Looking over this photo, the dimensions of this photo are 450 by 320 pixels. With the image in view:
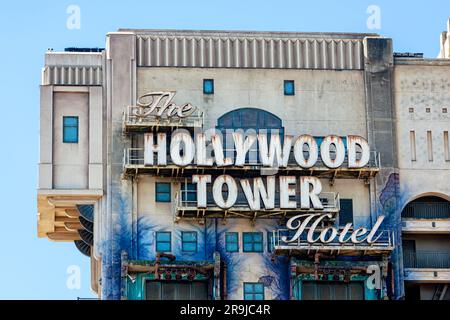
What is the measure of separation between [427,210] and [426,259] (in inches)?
138

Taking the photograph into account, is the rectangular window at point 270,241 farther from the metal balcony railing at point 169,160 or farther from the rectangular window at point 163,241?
the rectangular window at point 163,241

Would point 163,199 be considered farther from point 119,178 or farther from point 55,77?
point 55,77

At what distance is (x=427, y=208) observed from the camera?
101m

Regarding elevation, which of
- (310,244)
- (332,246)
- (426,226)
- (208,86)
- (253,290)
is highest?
(208,86)

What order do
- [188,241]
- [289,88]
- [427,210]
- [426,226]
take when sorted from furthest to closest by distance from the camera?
[427,210] → [289,88] → [426,226] → [188,241]

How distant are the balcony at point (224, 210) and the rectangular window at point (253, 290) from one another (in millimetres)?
4538

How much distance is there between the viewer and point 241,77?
100188 mm

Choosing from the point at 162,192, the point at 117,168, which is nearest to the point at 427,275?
the point at 162,192

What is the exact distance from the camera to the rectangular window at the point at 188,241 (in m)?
96.3

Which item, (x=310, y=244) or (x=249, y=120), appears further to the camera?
(x=249, y=120)

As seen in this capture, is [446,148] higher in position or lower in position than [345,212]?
higher

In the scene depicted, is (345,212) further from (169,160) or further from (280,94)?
(169,160)

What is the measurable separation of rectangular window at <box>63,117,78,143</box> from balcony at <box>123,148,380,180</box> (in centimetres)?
368
